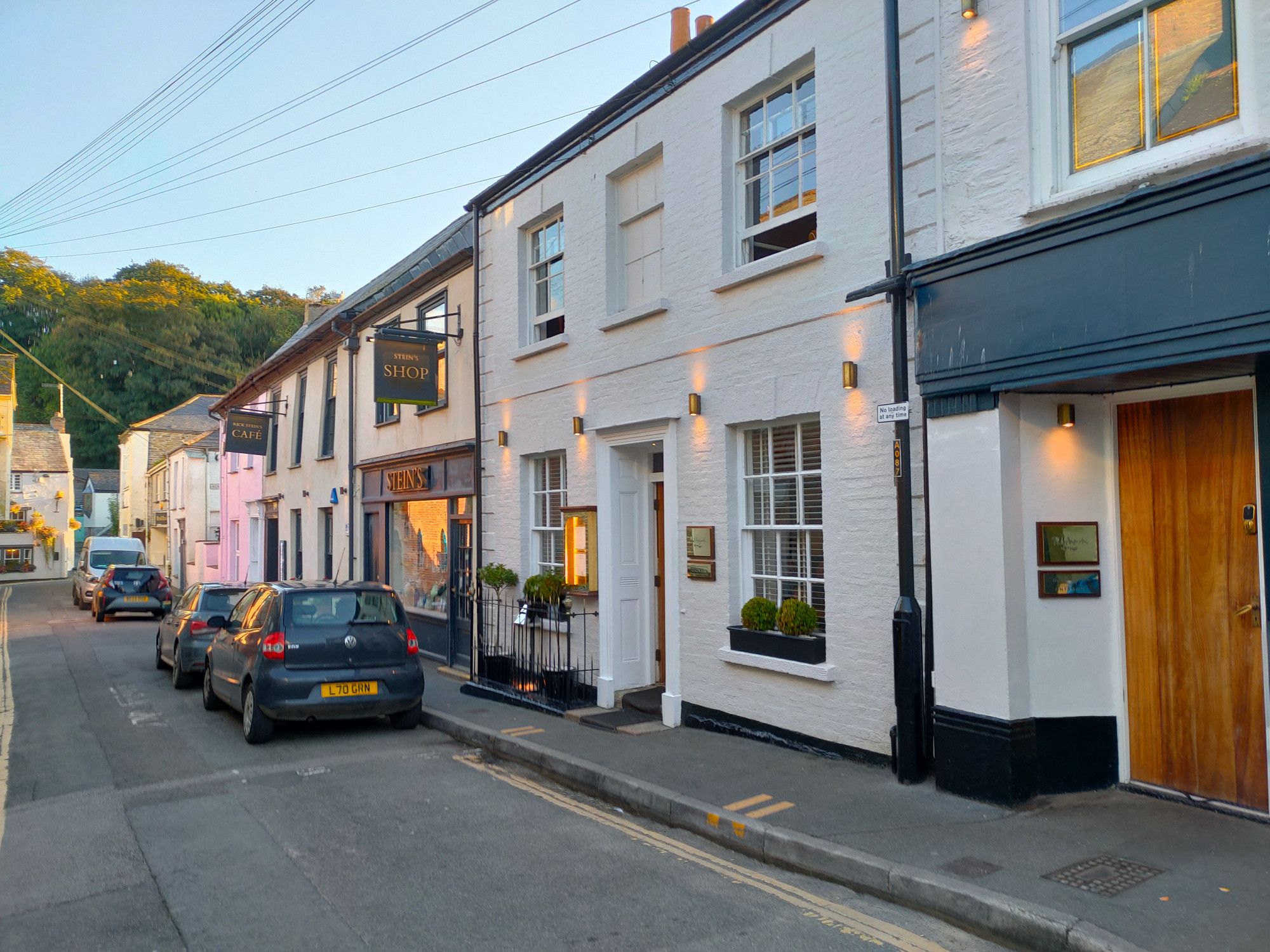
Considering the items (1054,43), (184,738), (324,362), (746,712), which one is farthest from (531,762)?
(324,362)

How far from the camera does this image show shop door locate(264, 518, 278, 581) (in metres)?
25.4

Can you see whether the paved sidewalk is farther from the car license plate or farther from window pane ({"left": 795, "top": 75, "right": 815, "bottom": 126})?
window pane ({"left": 795, "top": 75, "right": 815, "bottom": 126})

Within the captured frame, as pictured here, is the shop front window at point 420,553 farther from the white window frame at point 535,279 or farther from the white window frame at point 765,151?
the white window frame at point 765,151

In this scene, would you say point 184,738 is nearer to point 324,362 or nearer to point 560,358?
point 560,358

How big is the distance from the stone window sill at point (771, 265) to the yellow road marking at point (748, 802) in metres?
4.34

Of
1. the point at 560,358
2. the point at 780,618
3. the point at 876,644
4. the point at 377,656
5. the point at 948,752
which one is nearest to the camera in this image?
the point at 948,752

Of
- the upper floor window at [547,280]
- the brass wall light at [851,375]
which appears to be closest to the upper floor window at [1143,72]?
the brass wall light at [851,375]

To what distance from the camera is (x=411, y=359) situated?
14.1 metres

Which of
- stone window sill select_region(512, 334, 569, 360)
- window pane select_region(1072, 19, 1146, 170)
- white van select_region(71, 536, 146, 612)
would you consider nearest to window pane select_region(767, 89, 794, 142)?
window pane select_region(1072, 19, 1146, 170)

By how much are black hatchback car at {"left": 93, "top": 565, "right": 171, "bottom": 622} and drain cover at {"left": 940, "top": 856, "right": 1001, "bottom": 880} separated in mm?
23909

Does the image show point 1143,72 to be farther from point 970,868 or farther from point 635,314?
point 635,314

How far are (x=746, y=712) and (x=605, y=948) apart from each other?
14.1 feet

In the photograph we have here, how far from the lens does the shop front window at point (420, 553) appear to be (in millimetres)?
15352

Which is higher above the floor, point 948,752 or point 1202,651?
point 1202,651
